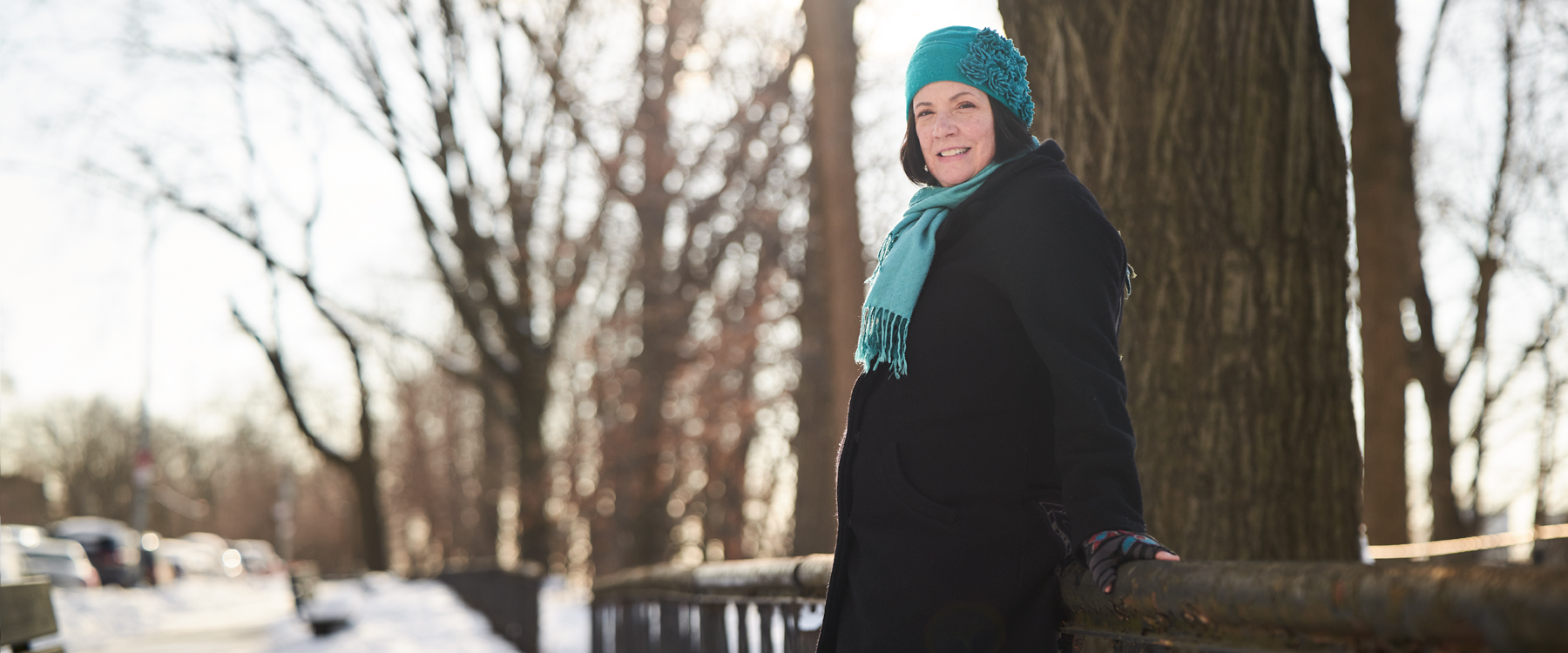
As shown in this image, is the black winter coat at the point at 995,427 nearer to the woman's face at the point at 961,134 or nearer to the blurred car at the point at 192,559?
the woman's face at the point at 961,134

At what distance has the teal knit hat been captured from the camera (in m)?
2.36

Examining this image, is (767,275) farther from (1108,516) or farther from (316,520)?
(316,520)

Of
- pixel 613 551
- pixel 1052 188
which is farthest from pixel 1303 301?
pixel 613 551

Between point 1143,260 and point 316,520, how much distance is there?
9428cm

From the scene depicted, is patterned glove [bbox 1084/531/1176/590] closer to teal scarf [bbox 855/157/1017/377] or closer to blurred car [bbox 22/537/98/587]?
teal scarf [bbox 855/157/1017/377]

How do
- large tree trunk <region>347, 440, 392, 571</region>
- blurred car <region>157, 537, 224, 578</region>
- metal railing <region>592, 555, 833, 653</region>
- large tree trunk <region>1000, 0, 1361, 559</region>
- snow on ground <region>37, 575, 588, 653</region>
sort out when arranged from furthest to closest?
blurred car <region>157, 537, 224, 578</region> < large tree trunk <region>347, 440, 392, 571</region> < snow on ground <region>37, 575, 588, 653</region> < large tree trunk <region>1000, 0, 1361, 559</region> < metal railing <region>592, 555, 833, 653</region>

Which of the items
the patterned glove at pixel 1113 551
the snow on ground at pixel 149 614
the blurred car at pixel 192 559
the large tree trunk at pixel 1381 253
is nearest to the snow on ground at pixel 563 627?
the snow on ground at pixel 149 614

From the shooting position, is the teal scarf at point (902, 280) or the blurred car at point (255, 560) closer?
the teal scarf at point (902, 280)

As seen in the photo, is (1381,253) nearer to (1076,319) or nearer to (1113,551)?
(1076,319)

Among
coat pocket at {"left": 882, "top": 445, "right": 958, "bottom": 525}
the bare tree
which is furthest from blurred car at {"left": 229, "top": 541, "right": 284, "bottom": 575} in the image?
coat pocket at {"left": 882, "top": 445, "right": 958, "bottom": 525}

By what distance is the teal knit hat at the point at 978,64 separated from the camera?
236cm

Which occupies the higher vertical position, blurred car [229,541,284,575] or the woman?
the woman

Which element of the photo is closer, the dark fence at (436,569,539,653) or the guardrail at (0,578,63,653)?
the guardrail at (0,578,63,653)

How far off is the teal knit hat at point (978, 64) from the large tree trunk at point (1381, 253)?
8.37m
